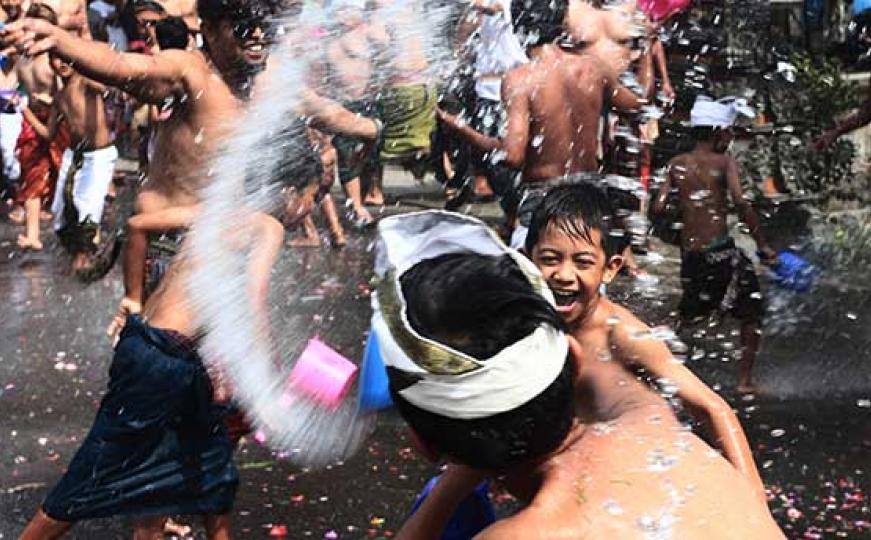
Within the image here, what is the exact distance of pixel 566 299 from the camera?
2955 millimetres

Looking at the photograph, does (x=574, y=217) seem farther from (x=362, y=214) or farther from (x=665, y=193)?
(x=362, y=214)

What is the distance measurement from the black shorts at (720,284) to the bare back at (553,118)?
858 millimetres

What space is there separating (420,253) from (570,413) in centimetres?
27

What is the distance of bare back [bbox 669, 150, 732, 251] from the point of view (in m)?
5.73

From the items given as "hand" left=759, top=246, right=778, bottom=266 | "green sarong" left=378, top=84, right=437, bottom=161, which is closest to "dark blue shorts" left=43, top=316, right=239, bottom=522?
"green sarong" left=378, top=84, right=437, bottom=161

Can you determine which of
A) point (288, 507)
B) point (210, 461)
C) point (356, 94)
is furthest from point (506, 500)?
point (356, 94)

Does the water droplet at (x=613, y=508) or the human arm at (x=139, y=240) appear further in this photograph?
the human arm at (x=139, y=240)

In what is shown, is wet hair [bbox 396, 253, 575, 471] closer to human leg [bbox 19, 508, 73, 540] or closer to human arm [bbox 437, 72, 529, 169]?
human leg [bbox 19, 508, 73, 540]

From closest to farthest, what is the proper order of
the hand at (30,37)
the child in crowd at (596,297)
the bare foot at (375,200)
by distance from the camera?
the child in crowd at (596,297) → the hand at (30,37) → the bare foot at (375,200)

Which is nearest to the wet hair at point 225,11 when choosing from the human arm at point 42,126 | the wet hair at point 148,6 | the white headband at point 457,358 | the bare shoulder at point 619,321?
the bare shoulder at point 619,321

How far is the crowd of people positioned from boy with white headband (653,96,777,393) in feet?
0.04

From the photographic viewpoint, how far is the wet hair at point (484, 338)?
170 centimetres

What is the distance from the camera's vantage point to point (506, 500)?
4426 mm

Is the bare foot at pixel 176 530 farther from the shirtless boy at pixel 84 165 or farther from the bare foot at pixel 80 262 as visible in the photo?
the shirtless boy at pixel 84 165
